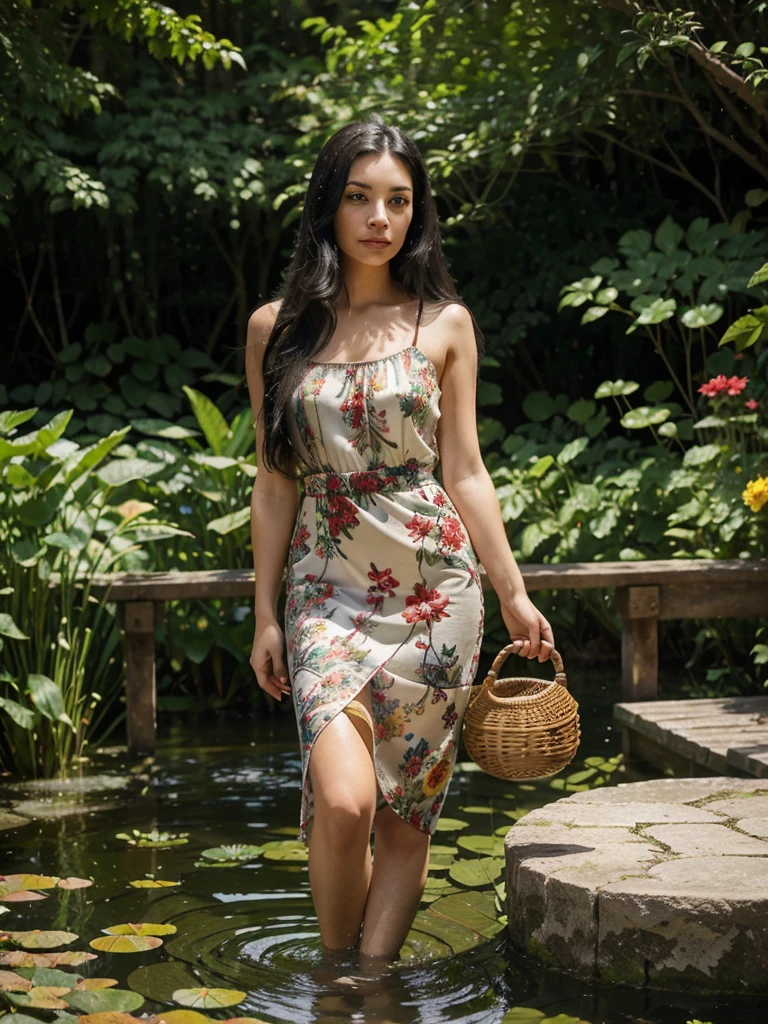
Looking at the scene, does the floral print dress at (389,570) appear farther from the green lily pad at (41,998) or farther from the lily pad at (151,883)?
the lily pad at (151,883)

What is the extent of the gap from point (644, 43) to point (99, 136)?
4117 mm

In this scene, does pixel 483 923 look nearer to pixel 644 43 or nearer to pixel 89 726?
pixel 89 726

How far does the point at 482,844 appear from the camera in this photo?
426 centimetres

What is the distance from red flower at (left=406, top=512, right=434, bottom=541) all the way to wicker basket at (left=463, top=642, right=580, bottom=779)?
32 centimetres

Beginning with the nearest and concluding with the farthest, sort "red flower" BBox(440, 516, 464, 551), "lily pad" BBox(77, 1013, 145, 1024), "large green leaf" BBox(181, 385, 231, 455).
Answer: "lily pad" BBox(77, 1013, 145, 1024) < "red flower" BBox(440, 516, 464, 551) < "large green leaf" BBox(181, 385, 231, 455)

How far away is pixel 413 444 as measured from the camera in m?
2.97

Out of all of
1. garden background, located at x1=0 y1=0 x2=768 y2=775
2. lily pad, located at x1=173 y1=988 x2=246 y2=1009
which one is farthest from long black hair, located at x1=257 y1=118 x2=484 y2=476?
garden background, located at x1=0 y1=0 x2=768 y2=775

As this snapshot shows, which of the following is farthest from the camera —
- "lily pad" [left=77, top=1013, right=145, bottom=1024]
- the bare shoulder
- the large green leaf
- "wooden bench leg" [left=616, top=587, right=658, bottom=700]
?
the large green leaf

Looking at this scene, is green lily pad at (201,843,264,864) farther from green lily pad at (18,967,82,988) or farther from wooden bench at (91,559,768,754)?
wooden bench at (91,559,768,754)

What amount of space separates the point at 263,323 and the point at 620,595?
9.53ft

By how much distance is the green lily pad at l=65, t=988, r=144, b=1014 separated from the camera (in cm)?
272

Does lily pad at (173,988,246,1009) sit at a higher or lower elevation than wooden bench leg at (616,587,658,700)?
lower

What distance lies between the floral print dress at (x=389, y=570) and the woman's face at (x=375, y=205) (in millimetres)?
236

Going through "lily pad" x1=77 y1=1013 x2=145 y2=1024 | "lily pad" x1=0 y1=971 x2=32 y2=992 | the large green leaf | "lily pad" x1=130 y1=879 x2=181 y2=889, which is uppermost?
the large green leaf
